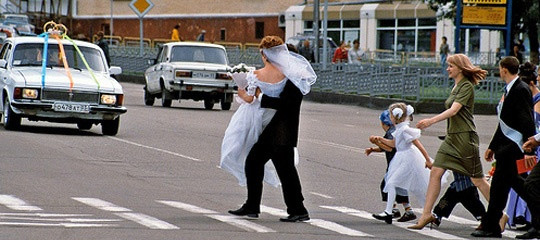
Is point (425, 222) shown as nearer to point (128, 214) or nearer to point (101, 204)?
point (128, 214)

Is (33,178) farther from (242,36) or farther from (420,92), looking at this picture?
(242,36)

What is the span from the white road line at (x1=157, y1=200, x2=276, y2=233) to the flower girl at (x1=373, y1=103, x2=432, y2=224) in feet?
4.01

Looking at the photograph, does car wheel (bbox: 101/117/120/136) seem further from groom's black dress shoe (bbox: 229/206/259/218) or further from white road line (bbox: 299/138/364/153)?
groom's black dress shoe (bbox: 229/206/259/218)

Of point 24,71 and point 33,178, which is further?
point 24,71

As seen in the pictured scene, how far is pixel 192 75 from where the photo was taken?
3003 centimetres

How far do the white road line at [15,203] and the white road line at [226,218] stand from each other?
4.37ft

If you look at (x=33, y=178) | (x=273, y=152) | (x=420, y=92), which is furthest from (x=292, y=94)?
(x=420, y=92)

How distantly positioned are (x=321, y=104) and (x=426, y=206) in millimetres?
27222

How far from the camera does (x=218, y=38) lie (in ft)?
250

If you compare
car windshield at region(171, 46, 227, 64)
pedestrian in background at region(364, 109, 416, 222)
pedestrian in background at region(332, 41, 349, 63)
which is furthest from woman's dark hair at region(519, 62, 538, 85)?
pedestrian in background at region(332, 41, 349, 63)

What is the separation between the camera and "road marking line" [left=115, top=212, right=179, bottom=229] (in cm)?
1013

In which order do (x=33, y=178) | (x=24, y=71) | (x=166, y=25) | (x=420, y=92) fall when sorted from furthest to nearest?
(x=166, y=25), (x=420, y=92), (x=24, y=71), (x=33, y=178)

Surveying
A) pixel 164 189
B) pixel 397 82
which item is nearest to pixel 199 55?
pixel 397 82

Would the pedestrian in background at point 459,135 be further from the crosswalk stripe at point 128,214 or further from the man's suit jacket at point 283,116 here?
the crosswalk stripe at point 128,214
